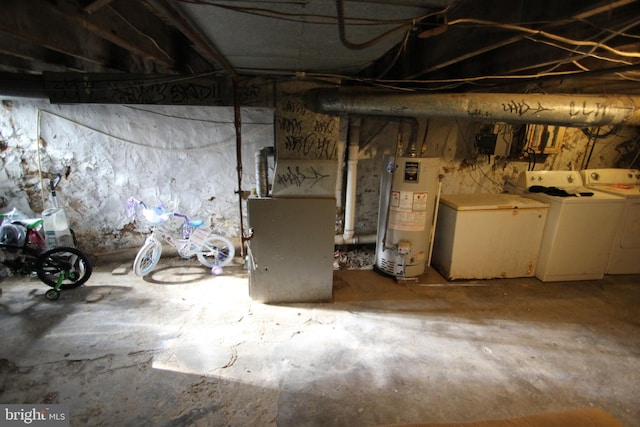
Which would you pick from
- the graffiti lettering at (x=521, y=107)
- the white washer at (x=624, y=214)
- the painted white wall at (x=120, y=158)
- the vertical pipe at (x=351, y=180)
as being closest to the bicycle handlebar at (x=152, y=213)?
the painted white wall at (x=120, y=158)

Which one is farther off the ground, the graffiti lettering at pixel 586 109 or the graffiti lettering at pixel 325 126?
the graffiti lettering at pixel 586 109

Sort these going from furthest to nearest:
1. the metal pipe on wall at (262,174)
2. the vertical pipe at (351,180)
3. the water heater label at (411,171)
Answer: the vertical pipe at (351,180)
the water heater label at (411,171)
the metal pipe on wall at (262,174)

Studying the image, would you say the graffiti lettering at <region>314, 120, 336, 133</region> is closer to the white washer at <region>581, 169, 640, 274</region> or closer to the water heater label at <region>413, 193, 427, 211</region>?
the water heater label at <region>413, 193, 427, 211</region>

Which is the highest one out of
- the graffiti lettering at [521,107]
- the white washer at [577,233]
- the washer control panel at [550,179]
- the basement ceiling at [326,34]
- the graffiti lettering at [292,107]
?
the basement ceiling at [326,34]

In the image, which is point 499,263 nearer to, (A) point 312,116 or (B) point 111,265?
(A) point 312,116

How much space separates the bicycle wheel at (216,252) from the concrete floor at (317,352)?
0.89 ft

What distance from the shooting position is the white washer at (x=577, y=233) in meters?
3.12

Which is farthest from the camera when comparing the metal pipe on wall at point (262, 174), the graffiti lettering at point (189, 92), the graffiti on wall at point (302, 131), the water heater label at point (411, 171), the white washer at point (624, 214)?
the white washer at point (624, 214)

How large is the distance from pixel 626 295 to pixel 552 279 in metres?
0.63

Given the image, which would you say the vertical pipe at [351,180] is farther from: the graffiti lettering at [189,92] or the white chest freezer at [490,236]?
the graffiti lettering at [189,92]

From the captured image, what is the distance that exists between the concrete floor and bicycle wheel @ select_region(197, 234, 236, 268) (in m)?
0.27

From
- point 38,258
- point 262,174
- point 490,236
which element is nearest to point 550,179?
point 490,236

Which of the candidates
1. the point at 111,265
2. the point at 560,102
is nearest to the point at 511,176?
the point at 560,102

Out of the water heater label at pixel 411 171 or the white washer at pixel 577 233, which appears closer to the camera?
the water heater label at pixel 411 171
